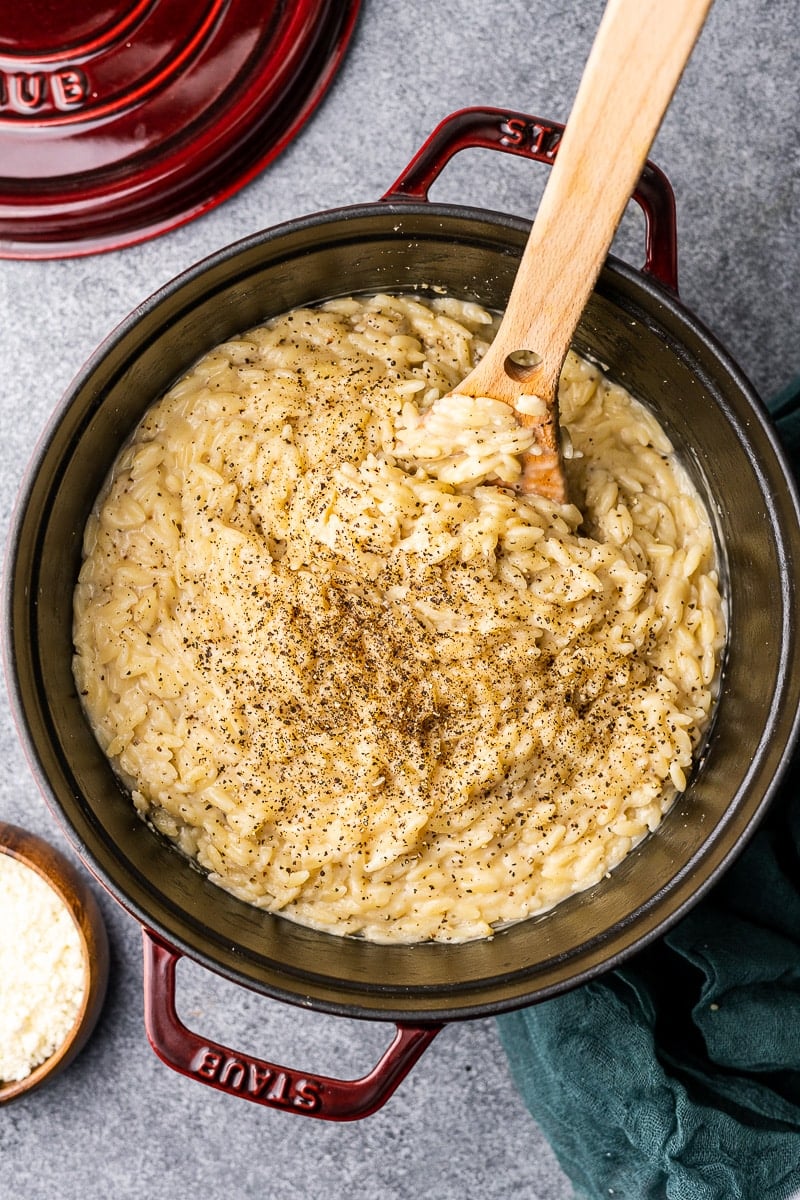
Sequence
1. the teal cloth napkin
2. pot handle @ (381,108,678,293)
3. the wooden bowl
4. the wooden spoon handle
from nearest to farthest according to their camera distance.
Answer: the wooden spoon handle, pot handle @ (381,108,678,293), the teal cloth napkin, the wooden bowl

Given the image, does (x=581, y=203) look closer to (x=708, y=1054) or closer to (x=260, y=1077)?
(x=260, y=1077)

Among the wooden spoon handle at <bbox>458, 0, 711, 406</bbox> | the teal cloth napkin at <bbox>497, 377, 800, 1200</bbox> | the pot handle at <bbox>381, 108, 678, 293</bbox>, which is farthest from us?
the teal cloth napkin at <bbox>497, 377, 800, 1200</bbox>

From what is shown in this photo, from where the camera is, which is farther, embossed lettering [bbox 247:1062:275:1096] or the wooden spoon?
embossed lettering [bbox 247:1062:275:1096]

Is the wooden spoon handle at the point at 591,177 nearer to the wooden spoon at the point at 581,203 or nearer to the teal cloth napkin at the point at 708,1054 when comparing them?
the wooden spoon at the point at 581,203

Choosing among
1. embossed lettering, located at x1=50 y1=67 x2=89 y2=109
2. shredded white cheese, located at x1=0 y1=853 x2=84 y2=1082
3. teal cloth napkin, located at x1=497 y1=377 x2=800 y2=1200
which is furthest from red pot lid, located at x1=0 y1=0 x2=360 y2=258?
shredded white cheese, located at x1=0 y1=853 x2=84 y2=1082

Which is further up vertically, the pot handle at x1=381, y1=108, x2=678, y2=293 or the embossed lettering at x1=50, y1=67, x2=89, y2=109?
the pot handle at x1=381, y1=108, x2=678, y2=293

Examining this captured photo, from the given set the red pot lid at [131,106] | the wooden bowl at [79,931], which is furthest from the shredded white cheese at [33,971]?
the red pot lid at [131,106]

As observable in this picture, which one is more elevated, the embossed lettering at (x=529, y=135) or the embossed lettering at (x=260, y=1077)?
the embossed lettering at (x=529, y=135)

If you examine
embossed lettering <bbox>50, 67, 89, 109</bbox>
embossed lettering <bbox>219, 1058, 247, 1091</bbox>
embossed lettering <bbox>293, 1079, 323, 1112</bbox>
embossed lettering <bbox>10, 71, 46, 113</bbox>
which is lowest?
embossed lettering <bbox>293, 1079, 323, 1112</bbox>

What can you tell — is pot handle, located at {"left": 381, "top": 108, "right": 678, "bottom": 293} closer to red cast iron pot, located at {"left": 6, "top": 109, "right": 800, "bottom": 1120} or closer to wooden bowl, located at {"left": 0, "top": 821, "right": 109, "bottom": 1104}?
red cast iron pot, located at {"left": 6, "top": 109, "right": 800, "bottom": 1120}
